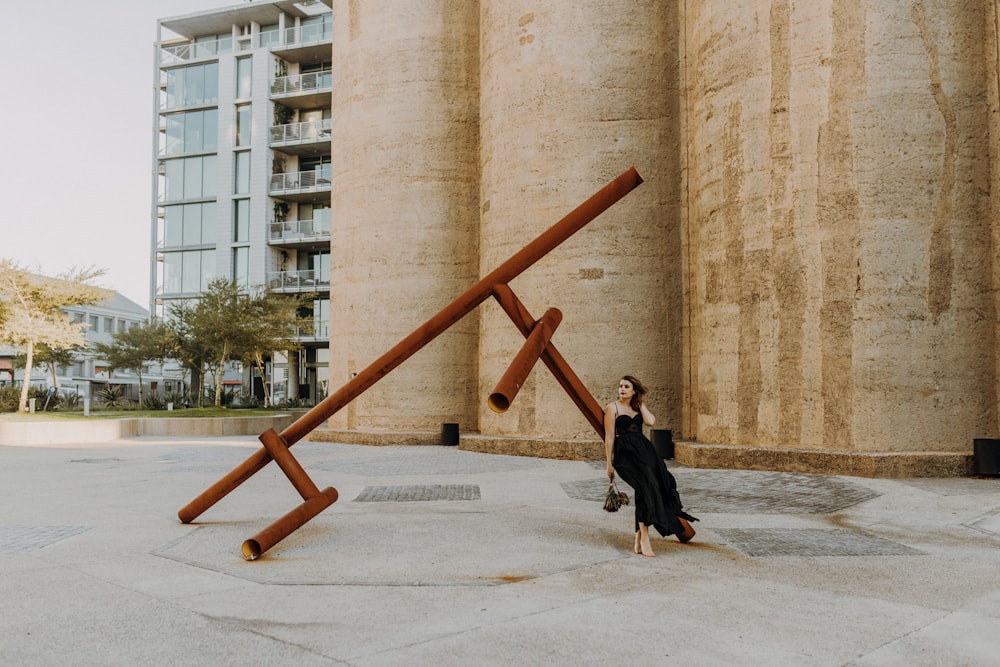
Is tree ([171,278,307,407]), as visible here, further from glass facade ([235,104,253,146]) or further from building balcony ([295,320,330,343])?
glass facade ([235,104,253,146])

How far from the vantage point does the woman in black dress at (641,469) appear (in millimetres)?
7066

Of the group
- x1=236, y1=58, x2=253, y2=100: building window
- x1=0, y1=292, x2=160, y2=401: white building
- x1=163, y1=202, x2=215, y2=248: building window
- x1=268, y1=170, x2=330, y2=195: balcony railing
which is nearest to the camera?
x1=268, y1=170, x2=330, y2=195: balcony railing

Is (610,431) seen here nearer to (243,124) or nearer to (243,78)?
(243,124)

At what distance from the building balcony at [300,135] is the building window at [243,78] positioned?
13.3 feet

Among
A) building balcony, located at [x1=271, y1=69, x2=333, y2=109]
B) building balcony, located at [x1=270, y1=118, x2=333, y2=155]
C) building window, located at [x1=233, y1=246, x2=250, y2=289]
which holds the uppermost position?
building balcony, located at [x1=271, y1=69, x2=333, y2=109]

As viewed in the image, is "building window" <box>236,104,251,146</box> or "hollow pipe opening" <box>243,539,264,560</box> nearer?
"hollow pipe opening" <box>243,539,264,560</box>

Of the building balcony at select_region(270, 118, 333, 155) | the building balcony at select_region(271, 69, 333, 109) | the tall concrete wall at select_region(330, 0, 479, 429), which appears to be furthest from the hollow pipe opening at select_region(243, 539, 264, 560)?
the building balcony at select_region(271, 69, 333, 109)

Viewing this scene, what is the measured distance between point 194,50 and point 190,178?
9.08 metres

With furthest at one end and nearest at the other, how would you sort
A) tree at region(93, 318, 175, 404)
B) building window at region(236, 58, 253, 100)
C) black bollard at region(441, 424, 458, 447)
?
building window at region(236, 58, 253, 100) → tree at region(93, 318, 175, 404) → black bollard at region(441, 424, 458, 447)

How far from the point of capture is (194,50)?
57.4m

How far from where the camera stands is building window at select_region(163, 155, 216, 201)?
5578cm

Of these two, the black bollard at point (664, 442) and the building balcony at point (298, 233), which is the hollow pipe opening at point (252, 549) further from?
the building balcony at point (298, 233)

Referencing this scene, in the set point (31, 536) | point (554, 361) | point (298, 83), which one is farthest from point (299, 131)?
point (554, 361)

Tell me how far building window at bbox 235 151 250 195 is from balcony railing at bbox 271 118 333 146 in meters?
2.64
